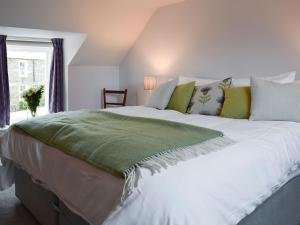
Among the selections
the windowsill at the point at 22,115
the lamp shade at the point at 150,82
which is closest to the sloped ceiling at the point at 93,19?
the lamp shade at the point at 150,82

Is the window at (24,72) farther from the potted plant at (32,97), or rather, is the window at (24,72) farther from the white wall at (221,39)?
the white wall at (221,39)

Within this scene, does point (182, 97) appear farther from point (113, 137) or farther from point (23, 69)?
point (23, 69)

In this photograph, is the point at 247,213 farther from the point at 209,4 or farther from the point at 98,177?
the point at 209,4

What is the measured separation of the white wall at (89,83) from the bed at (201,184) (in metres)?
2.10

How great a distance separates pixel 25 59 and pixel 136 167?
3.53m

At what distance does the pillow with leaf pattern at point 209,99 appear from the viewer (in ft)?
8.32

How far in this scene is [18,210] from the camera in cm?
221

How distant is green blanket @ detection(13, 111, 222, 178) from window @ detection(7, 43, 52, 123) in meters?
2.10

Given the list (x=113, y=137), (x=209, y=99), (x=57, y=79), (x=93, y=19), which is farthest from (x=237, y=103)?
(x=57, y=79)

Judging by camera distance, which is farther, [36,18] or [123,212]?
[36,18]

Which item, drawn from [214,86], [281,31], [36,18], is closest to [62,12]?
[36,18]

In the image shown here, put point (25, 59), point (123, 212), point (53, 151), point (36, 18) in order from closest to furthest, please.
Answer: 1. point (123, 212)
2. point (53, 151)
3. point (36, 18)
4. point (25, 59)

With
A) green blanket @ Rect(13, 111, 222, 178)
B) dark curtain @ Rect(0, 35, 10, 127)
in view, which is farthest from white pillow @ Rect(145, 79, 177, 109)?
dark curtain @ Rect(0, 35, 10, 127)

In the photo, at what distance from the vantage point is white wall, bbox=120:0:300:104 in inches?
106
